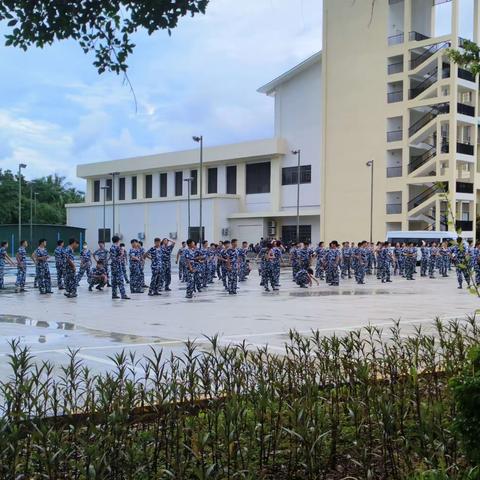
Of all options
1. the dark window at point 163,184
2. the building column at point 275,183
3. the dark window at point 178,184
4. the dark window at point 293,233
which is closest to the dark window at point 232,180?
the building column at point 275,183

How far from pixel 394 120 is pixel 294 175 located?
389 inches

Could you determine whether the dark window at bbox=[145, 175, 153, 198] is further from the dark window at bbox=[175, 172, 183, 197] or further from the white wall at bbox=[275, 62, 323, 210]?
the white wall at bbox=[275, 62, 323, 210]

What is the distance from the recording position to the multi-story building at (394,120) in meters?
42.9

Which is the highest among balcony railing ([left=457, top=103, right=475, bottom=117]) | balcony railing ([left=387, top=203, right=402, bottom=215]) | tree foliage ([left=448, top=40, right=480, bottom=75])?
balcony railing ([left=457, top=103, right=475, bottom=117])

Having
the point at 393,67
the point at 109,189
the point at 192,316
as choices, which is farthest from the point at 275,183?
the point at 192,316

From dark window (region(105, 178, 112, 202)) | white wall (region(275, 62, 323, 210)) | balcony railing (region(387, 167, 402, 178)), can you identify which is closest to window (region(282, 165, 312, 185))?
white wall (region(275, 62, 323, 210))

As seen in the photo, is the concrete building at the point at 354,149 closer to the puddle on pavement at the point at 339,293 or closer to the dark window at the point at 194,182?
the dark window at the point at 194,182

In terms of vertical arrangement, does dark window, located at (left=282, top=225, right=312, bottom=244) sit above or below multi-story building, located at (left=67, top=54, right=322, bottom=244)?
below

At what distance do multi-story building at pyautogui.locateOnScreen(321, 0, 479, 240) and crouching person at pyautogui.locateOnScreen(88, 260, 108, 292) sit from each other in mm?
26540

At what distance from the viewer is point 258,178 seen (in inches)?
2168

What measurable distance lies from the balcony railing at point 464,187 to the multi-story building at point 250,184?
1135cm

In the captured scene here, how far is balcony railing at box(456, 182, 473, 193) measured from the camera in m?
42.8

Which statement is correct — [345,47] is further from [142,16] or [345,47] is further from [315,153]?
[142,16]

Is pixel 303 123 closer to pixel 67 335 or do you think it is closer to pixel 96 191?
pixel 96 191
